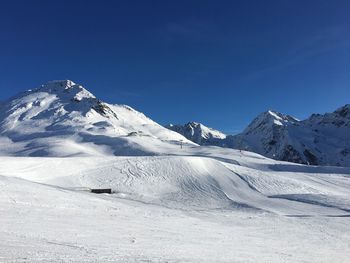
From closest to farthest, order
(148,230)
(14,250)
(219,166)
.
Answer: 1. (14,250)
2. (148,230)
3. (219,166)

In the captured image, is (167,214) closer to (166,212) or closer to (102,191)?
(166,212)

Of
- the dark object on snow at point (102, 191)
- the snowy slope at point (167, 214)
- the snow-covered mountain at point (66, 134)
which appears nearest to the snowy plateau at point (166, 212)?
the snowy slope at point (167, 214)

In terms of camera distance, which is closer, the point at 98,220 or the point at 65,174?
the point at 98,220

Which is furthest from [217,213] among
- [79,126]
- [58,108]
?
[58,108]

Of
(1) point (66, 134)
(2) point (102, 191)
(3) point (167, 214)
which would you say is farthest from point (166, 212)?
(1) point (66, 134)

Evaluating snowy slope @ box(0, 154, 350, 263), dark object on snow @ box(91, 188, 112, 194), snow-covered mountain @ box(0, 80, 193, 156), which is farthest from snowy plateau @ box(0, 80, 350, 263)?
snow-covered mountain @ box(0, 80, 193, 156)

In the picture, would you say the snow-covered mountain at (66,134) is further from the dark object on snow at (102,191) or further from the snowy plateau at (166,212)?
the dark object on snow at (102,191)

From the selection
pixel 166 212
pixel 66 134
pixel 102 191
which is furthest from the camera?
pixel 66 134

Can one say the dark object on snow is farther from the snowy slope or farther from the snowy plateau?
the snowy slope

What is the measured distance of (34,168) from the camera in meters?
42.2

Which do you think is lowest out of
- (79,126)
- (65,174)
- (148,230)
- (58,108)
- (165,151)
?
(148,230)

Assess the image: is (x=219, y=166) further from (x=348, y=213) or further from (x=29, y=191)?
(x=29, y=191)

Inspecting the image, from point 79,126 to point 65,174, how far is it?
368 ft

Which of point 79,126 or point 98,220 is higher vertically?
point 79,126
